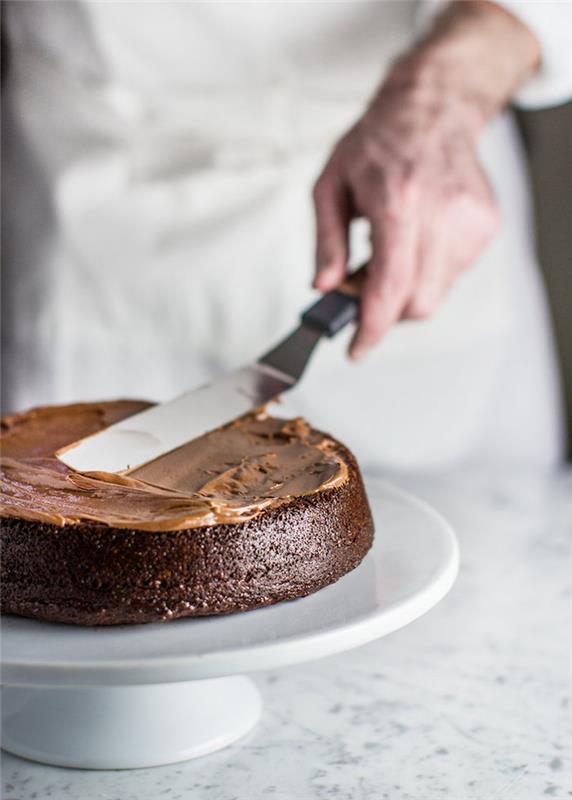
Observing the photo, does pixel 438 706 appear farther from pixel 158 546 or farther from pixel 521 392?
pixel 521 392

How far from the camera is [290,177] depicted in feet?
4.75

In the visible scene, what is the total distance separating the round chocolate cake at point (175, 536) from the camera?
30.2 inches

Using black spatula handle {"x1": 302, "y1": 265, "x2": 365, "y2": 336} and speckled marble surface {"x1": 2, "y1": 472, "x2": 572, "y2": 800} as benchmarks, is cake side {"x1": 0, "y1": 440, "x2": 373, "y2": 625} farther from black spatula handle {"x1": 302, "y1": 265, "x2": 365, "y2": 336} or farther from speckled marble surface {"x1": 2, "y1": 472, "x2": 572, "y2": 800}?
black spatula handle {"x1": 302, "y1": 265, "x2": 365, "y2": 336}

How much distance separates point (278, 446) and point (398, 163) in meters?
0.41

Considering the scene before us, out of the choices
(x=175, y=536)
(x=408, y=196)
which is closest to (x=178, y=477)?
(x=175, y=536)

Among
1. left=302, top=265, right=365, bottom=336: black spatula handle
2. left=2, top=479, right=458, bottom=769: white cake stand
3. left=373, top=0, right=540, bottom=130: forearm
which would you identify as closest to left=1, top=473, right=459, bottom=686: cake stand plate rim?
left=2, top=479, right=458, bottom=769: white cake stand

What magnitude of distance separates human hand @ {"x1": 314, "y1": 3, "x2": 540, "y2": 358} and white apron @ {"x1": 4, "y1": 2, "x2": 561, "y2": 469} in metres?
0.20

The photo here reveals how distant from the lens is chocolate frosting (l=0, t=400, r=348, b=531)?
0.78 metres

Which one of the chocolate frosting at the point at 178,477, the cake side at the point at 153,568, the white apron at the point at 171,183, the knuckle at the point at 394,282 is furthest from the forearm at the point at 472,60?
the cake side at the point at 153,568

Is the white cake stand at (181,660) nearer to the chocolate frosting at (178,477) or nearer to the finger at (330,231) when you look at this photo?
the chocolate frosting at (178,477)

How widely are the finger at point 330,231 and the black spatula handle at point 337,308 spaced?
0.01 metres

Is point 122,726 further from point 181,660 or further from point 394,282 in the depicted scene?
point 394,282

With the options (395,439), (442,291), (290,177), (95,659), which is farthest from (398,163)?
(95,659)

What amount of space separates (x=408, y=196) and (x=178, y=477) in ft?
1.55
